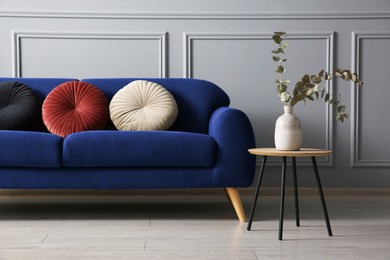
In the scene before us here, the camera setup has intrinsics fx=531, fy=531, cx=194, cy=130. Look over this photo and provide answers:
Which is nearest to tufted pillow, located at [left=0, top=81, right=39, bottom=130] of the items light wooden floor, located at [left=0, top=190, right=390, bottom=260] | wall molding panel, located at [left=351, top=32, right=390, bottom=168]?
light wooden floor, located at [left=0, top=190, right=390, bottom=260]

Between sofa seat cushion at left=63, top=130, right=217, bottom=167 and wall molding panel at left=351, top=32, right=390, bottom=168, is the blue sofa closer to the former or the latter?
sofa seat cushion at left=63, top=130, right=217, bottom=167

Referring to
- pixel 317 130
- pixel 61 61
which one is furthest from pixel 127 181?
pixel 317 130

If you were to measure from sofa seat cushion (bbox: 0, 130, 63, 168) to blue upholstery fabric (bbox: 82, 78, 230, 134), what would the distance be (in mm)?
744

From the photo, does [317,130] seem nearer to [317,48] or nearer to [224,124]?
[317,48]

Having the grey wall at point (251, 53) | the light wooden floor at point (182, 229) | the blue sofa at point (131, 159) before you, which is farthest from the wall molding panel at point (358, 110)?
the blue sofa at point (131, 159)

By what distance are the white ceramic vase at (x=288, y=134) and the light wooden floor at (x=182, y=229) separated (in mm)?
388

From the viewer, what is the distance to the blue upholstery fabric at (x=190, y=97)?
3.20 meters

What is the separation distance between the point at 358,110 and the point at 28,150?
2213 millimetres

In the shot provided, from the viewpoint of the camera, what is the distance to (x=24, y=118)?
301 cm

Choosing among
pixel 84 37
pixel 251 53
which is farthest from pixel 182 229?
pixel 84 37

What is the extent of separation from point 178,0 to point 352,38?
1214mm

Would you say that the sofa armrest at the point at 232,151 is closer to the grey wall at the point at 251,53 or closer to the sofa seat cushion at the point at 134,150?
the sofa seat cushion at the point at 134,150

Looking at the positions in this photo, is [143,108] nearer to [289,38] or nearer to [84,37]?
[84,37]

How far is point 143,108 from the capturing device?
308 centimetres
